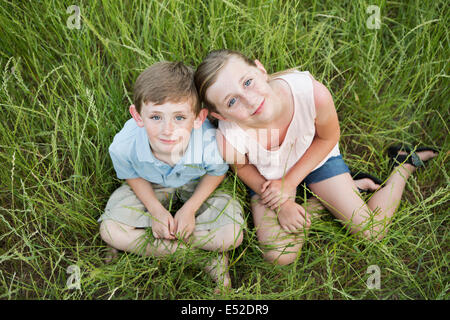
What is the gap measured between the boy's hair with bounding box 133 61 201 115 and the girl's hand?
0.50 meters

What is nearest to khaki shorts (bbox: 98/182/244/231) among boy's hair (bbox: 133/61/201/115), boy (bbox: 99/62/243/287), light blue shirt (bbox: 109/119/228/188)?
boy (bbox: 99/62/243/287)

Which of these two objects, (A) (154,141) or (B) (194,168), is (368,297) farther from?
(A) (154,141)

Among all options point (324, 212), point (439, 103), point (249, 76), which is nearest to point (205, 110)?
point (249, 76)

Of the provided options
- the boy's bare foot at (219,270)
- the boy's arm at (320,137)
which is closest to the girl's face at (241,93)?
the boy's arm at (320,137)

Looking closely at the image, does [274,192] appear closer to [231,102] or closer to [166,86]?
[231,102]

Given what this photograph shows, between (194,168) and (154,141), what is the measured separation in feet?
0.74

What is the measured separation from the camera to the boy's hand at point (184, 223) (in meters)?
1.71

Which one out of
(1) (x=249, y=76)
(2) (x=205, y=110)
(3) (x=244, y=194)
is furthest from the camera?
(3) (x=244, y=194)

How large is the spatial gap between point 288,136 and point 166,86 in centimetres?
58

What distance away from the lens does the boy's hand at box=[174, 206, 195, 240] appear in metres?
1.71

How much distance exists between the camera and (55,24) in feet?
6.63

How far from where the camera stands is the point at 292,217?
1785 millimetres

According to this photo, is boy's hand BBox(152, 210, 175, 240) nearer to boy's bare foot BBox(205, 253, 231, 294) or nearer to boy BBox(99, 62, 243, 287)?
boy BBox(99, 62, 243, 287)

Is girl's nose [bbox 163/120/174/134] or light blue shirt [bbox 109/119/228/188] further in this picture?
light blue shirt [bbox 109/119/228/188]
